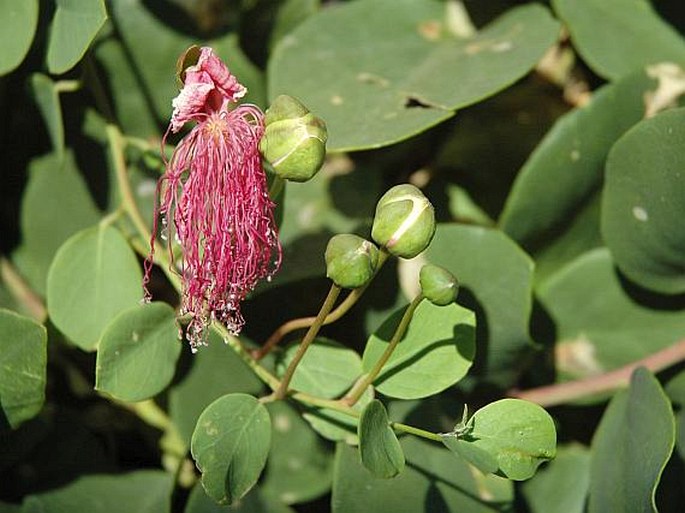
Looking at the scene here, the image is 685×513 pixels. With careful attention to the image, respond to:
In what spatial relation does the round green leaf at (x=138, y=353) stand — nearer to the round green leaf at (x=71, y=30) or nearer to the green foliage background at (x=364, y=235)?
the green foliage background at (x=364, y=235)

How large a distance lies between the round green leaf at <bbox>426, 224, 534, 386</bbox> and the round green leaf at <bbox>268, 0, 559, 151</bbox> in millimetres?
125

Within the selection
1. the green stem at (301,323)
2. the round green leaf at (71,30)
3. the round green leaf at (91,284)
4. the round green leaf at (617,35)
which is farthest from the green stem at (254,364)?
the round green leaf at (617,35)

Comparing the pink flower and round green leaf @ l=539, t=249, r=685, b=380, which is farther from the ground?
the pink flower

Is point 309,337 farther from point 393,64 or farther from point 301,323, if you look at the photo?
point 393,64

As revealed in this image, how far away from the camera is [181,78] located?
2.89 ft

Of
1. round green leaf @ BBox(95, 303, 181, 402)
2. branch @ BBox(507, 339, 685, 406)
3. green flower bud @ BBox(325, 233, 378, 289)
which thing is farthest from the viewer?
branch @ BBox(507, 339, 685, 406)

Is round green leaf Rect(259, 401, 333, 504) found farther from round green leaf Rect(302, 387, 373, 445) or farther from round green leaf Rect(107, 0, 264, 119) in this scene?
round green leaf Rect(107, 0, 264, 119)

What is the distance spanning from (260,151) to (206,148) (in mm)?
61

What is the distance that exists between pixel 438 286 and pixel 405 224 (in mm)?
53

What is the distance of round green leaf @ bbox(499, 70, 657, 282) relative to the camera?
1158 mm

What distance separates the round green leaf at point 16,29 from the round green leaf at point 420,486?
0.48m

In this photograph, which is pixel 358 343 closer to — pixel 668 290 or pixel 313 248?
pixel 313 248

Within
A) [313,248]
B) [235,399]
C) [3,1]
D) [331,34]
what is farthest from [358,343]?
[3,1]

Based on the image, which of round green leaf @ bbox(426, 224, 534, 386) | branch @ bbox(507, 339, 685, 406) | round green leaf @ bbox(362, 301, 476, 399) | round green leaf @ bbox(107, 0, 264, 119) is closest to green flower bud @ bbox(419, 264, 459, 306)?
round green leaf @ bbox(362, 301, 476, 399)
